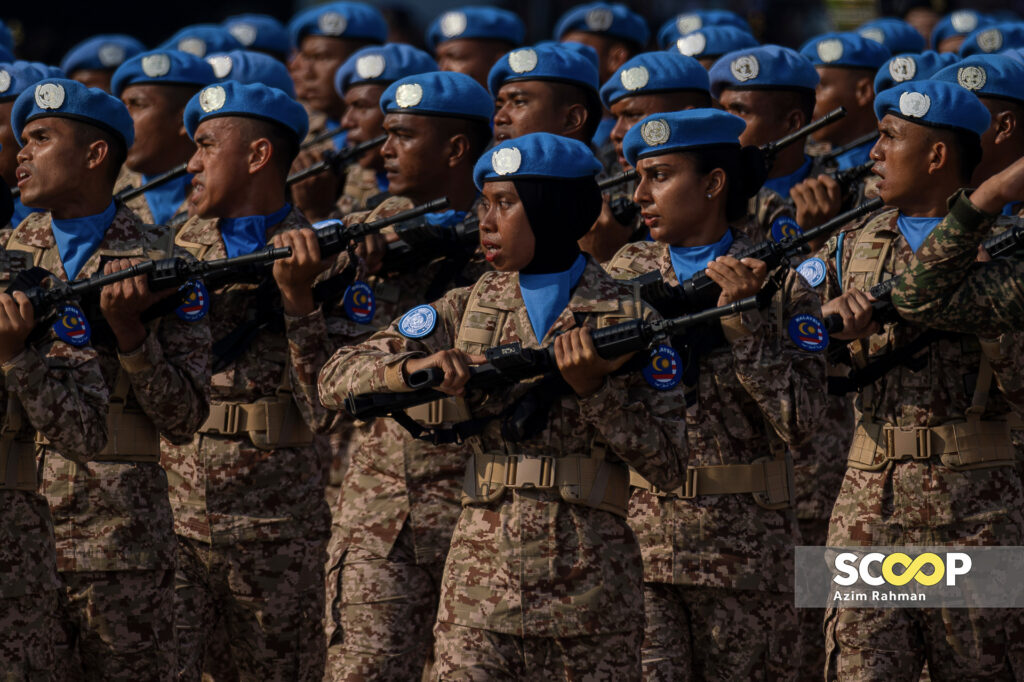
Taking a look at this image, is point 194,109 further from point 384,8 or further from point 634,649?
point 384,8

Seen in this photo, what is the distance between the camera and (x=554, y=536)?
5.88 metres

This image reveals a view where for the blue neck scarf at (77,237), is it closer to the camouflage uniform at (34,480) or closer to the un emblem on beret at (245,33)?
the camouflage uniform at (34,480)

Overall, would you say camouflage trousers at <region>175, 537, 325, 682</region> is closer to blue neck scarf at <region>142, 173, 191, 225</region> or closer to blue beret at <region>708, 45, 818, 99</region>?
blue neck scarf at <region>142, 173, 191, 225</region>

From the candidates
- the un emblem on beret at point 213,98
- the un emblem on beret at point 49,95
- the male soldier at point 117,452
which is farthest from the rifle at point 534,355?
the un emblem on beret at point 213,98

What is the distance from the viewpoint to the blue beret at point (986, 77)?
7.78 metres

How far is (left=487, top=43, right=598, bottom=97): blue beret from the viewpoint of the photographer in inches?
360

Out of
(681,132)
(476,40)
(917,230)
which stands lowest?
(917,230)

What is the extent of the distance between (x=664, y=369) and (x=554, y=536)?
A: 2.24ft

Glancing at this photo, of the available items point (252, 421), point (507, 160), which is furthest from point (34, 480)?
point (507, 160)

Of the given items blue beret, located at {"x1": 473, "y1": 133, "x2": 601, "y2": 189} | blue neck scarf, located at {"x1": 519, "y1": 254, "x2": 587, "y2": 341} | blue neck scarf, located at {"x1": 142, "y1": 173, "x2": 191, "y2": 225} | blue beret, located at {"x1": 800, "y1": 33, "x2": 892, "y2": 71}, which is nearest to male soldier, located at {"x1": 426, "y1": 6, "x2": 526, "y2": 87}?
blue beret, located at {"x1": 800, "y1": 33, "x2": 892, "y2": 71}

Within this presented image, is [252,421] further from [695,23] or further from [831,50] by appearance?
[695,23]

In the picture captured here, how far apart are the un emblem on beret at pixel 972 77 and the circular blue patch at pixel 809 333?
5.83ft

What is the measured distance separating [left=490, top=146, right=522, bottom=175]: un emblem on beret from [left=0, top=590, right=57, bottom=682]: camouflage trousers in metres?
2.30

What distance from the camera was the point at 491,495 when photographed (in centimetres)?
597
